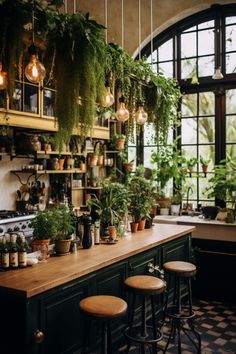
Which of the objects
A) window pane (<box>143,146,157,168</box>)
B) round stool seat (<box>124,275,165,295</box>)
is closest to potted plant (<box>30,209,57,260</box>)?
round stool seat (<box>124,275,165,295</box>)

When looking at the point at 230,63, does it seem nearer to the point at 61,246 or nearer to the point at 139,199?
the point at 139,199

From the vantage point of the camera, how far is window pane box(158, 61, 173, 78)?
6.75m

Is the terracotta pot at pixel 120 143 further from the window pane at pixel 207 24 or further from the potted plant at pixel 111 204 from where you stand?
the potted plant at pixel 111 204

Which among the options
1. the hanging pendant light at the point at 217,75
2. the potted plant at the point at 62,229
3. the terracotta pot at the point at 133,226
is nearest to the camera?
the potted plant at the point at 62,229

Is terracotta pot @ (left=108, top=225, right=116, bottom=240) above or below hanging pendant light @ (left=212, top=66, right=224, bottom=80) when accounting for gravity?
below

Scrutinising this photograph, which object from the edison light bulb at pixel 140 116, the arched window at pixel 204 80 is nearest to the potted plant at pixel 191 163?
the arched window at pixel 204 80

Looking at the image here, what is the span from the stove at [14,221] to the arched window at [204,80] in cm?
213

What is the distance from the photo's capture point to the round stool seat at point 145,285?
318cm

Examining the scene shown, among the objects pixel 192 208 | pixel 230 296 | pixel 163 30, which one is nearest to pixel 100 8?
pixel 163 30

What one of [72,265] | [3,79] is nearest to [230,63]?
[3,79]

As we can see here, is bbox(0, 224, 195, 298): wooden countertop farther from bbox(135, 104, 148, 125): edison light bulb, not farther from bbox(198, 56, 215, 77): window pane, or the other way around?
bbox(198, 56, 215, 77): window pane

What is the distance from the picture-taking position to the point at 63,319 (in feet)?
9.35

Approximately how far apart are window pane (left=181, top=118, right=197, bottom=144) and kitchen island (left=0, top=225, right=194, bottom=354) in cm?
298

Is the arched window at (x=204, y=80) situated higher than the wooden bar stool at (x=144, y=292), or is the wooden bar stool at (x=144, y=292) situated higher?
the arched window at (x=204, y=80)
